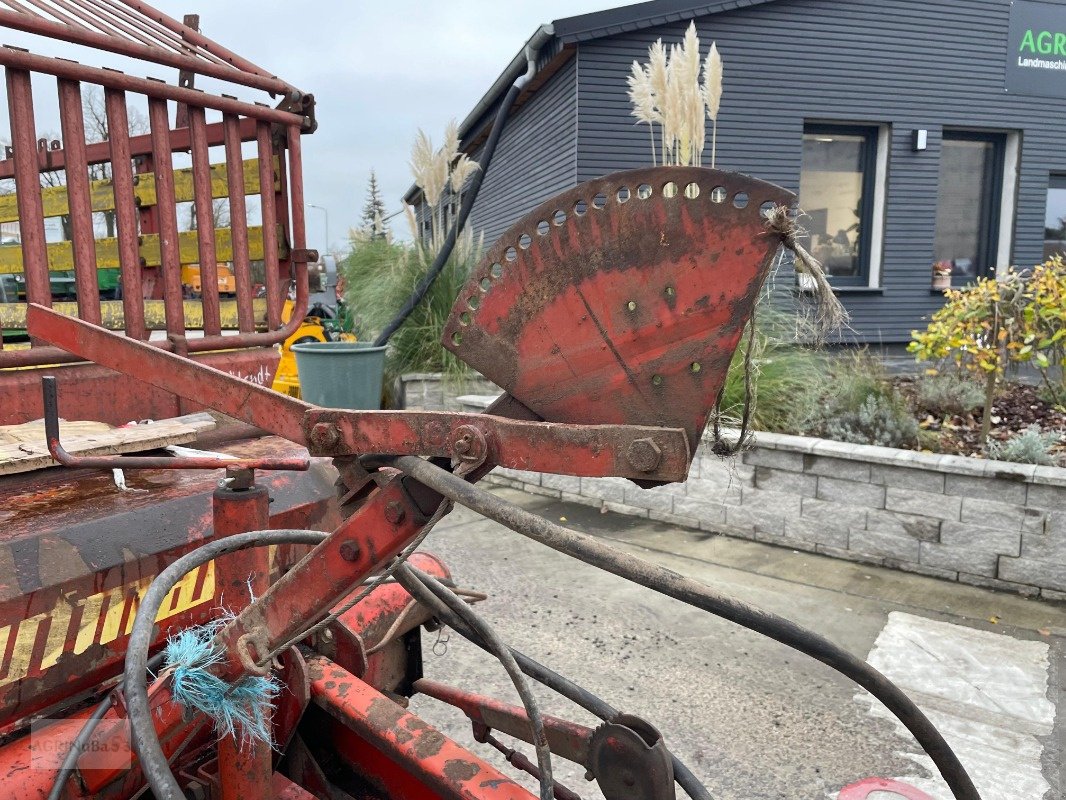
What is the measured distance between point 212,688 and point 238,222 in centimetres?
137

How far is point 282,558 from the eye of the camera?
5.85 feet

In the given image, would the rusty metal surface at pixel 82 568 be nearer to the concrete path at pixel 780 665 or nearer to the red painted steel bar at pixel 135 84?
the red painted steel bar at pixel 135 84

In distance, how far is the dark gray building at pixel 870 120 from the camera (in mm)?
9453

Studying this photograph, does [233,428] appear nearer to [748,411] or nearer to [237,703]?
[237,703]

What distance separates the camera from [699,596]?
960 millimetres

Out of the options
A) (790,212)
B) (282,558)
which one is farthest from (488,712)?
(790,212)

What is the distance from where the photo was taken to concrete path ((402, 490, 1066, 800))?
2.78 m

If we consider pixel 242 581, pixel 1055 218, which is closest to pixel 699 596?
pixel 242 581

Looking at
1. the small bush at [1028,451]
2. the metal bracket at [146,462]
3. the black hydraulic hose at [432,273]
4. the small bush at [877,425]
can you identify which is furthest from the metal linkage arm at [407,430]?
the black hydraulic hose at [432,273]

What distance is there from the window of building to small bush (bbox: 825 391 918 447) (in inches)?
324

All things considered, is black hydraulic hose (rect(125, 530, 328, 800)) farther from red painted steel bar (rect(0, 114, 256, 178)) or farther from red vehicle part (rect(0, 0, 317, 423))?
red painted steel bar (rect(0, 114, 256, 178))

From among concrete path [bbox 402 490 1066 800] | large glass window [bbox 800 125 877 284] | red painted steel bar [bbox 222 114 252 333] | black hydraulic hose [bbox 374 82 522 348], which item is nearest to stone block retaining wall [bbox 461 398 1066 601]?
concrete path [bbox 402 490 1066 800]

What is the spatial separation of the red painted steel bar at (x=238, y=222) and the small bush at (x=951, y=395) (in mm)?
5290

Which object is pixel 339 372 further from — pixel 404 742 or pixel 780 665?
pixel 404 742
